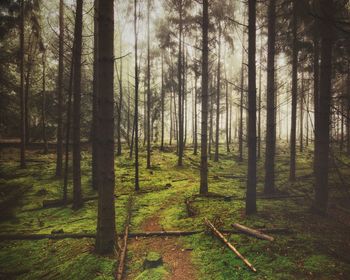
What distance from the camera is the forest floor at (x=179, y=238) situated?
17.2ft

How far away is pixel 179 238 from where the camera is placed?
22.9 ft

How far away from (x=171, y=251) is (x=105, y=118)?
365 cm

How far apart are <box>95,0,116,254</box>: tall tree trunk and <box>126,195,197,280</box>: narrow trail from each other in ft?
3.66

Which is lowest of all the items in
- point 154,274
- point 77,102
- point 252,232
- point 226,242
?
point 154,274

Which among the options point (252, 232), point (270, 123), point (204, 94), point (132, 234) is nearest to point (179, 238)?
point (132, 234)

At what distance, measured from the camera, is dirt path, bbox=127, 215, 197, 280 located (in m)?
5.30

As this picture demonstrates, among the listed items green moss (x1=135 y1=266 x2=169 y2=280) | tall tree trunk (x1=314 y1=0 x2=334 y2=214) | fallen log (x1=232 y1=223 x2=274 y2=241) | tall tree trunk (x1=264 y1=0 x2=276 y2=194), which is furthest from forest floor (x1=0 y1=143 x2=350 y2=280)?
tall tree trunk (x1=264 y1=0 x2=276 y2=194)

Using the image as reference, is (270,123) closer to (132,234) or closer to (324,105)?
(324,105)

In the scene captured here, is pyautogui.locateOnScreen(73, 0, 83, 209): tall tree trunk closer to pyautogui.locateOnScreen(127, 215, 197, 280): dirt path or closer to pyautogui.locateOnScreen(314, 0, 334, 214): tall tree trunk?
pyautogui.locateOnScreen(127, 215, 197, 280): dirt path

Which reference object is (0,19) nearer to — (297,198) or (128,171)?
(128,171)

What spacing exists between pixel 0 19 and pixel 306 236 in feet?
60.0

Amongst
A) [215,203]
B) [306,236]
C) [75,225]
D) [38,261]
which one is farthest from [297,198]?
[38,261]

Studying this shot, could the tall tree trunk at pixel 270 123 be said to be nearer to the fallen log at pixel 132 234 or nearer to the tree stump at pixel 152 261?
the fallen log at pixel 132 234

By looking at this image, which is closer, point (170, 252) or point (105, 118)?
point (105, 118)
